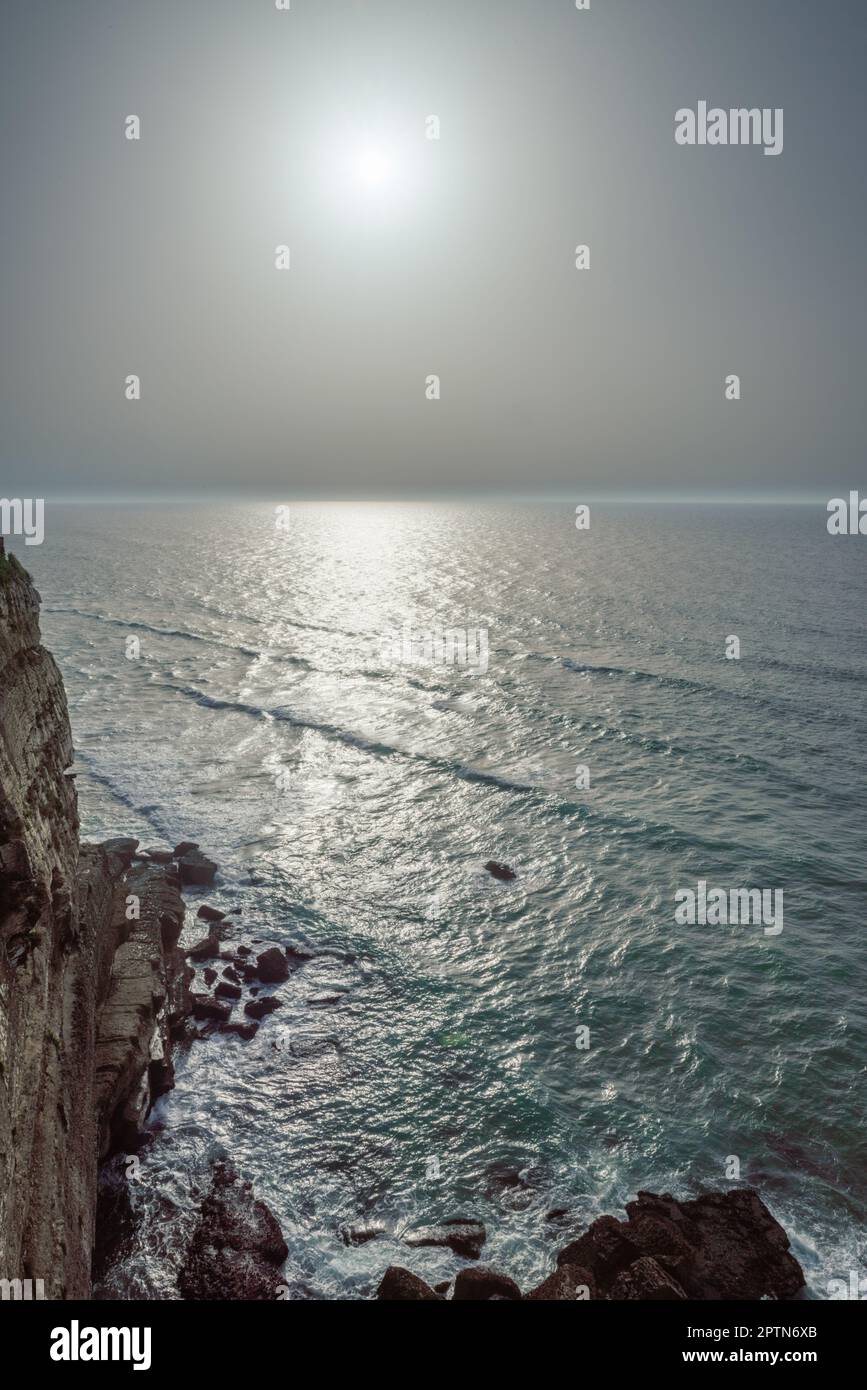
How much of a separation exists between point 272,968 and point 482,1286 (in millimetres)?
12132

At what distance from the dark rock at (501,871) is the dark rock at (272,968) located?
9944 mm

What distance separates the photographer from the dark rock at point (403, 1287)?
13.5 m

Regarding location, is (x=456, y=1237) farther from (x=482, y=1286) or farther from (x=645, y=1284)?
(x=645, y=1284)

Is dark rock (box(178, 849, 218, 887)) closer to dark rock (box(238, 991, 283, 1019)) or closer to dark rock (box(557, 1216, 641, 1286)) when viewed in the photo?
dark rock (box(238, 991, 283, 1019))

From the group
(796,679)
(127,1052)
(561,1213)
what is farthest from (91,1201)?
(796,679)

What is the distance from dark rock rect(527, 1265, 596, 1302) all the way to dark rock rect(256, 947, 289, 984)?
1239cm

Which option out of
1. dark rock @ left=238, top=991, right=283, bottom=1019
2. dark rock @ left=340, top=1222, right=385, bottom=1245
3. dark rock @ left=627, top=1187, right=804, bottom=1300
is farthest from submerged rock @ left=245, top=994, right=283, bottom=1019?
dark rock @ left=627, top=1187, right=804, bottom=1300

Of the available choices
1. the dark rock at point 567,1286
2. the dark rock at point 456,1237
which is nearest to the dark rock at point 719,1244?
the dark rock at point 567,1286

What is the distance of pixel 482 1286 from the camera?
13.9 meters

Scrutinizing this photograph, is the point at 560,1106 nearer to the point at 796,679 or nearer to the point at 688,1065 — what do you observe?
the point at 688,1065

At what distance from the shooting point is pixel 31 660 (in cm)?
1697

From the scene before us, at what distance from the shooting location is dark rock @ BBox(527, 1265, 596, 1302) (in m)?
13.4

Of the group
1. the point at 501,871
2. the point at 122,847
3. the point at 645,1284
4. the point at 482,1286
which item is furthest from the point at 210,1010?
the point at 645,1284

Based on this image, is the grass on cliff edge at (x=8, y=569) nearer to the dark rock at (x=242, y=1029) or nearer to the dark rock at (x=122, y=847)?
the dark rock at (x=122, y=847)
